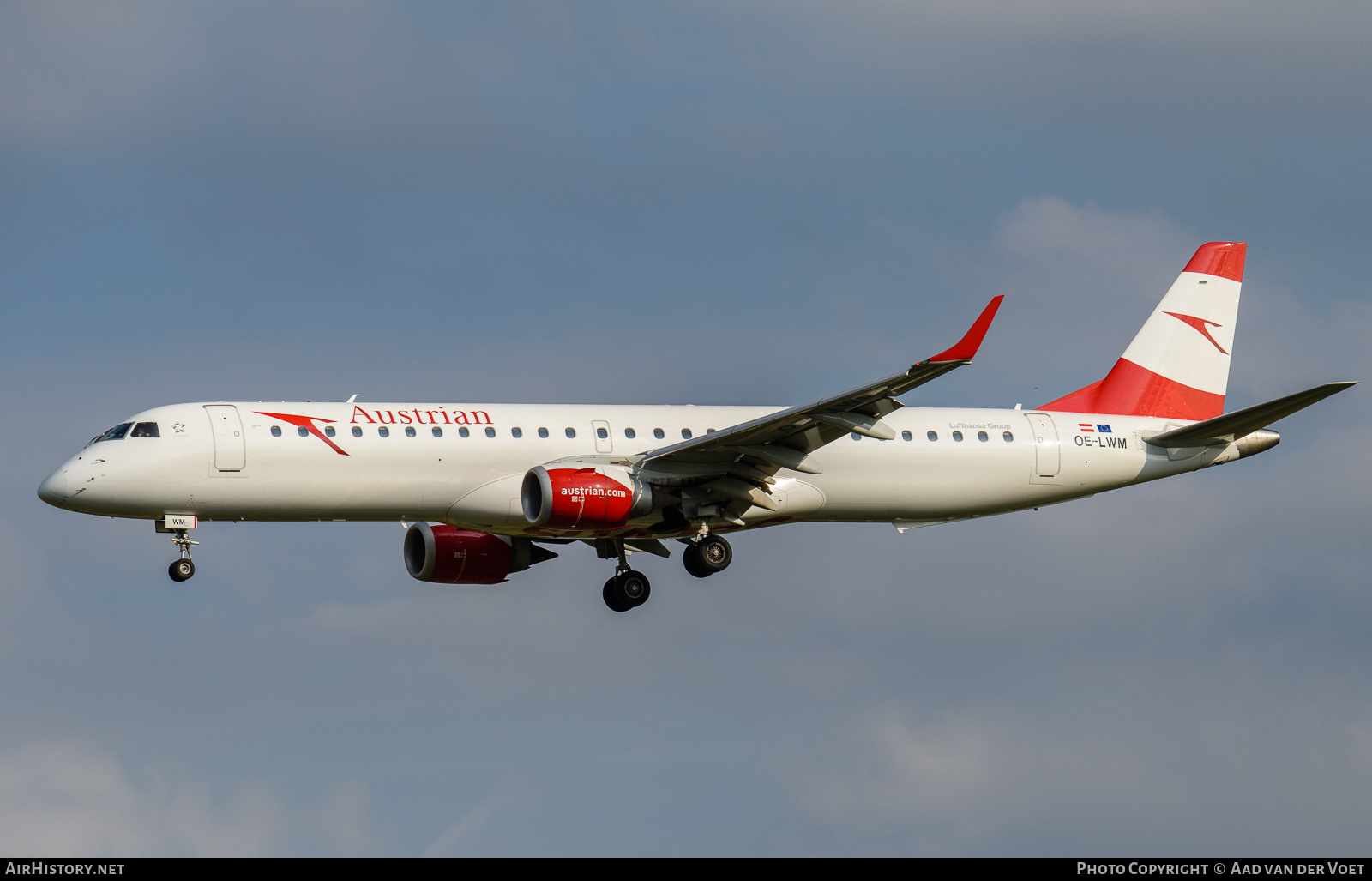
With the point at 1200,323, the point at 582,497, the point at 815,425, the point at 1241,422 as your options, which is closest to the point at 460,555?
the point at 582,497

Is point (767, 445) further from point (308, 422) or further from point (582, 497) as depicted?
point (308, 422)

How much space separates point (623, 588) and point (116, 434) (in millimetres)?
12880

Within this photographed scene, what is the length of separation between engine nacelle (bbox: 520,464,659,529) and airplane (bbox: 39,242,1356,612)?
0.17 ft

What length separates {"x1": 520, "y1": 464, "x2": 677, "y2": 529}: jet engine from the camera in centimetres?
3800

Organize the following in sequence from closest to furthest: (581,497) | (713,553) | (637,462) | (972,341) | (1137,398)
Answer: (972,341) → (581,497) → (637,462) → (713,553) → (1137,398)

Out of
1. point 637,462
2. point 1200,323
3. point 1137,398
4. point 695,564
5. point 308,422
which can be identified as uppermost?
point 1200,323

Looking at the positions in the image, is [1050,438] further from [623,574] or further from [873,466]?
[623,574]

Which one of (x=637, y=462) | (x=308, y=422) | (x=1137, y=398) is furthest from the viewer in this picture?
(x=1137, y=398)

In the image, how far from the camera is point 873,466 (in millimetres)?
42094

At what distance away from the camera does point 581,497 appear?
125ft

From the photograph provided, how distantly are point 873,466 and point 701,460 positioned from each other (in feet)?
15.9

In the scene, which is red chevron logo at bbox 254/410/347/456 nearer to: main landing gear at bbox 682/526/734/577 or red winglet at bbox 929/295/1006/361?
main landing gear at bbox 682/526/734/577

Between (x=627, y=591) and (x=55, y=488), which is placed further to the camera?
(x=627, y=591)

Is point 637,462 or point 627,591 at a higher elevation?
point 637,462
